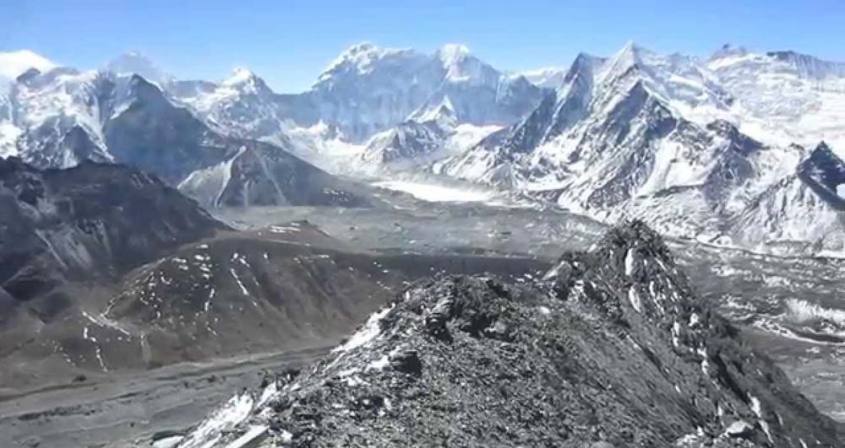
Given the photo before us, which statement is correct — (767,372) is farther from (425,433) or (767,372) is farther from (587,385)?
(425,433)

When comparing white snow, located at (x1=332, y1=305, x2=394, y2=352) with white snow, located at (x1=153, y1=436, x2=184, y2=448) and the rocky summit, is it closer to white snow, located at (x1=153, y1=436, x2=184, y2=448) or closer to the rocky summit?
the rocky summit

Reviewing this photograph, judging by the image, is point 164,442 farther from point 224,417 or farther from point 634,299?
point 224,417

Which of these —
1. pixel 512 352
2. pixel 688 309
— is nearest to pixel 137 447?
pixel 688 309

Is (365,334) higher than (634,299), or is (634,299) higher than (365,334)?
(365,334)

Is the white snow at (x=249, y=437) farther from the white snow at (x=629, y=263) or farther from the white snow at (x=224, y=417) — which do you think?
the white snow at (x=629, y=263)

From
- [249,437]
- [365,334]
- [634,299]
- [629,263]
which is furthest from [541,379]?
[629,263]

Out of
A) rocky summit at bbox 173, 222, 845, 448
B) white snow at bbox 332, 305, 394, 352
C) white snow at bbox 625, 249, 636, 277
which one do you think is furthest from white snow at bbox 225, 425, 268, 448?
white snow at bbox 625, 249, 636, 277

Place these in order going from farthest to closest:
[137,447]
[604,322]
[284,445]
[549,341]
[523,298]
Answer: [137,447] < [604,322] < [523,298] < [549,341] < [284,445]

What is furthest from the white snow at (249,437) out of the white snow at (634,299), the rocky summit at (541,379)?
the white snow at (634,299)

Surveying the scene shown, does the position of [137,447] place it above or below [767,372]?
below
